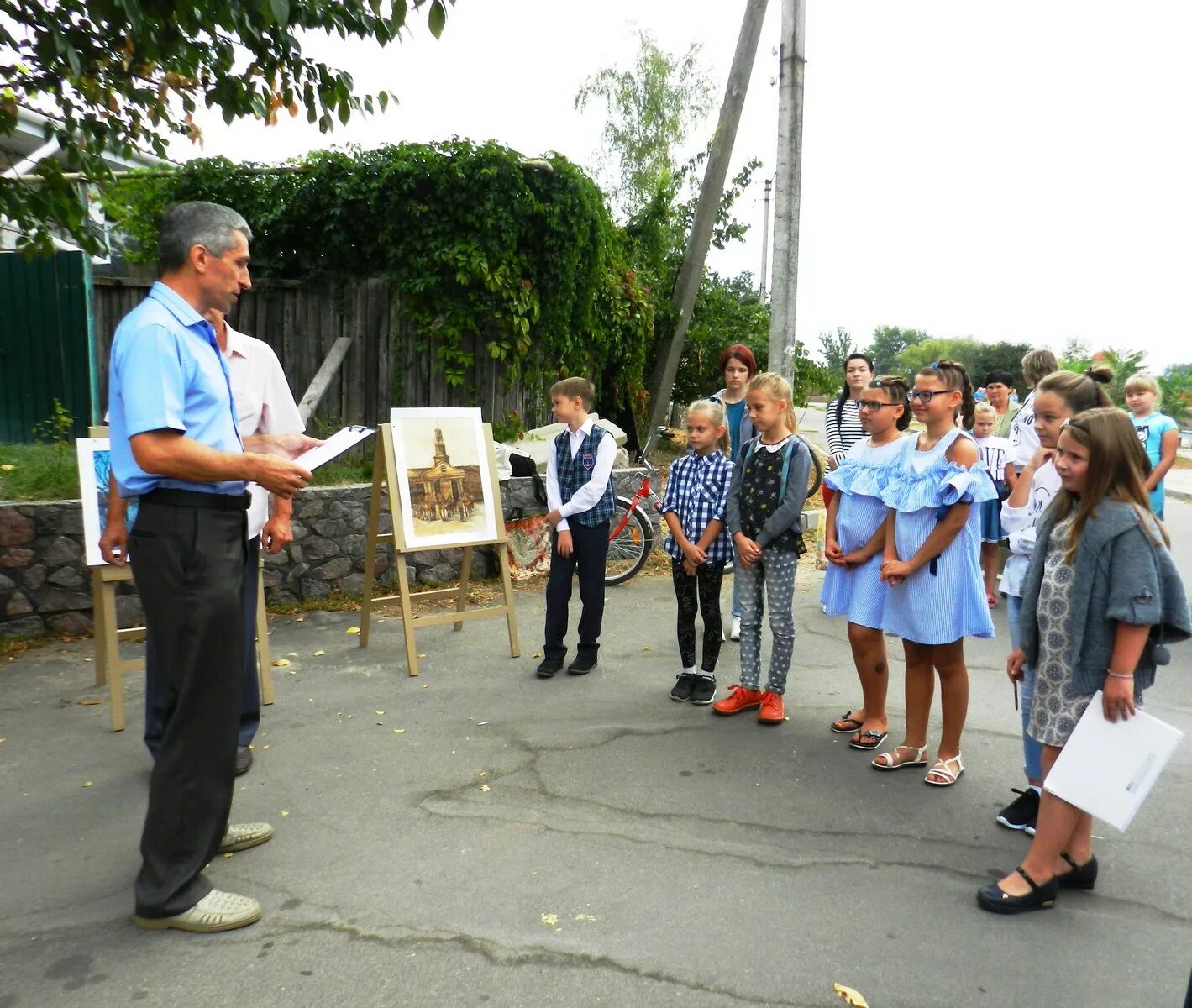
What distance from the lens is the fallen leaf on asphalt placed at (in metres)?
2.76

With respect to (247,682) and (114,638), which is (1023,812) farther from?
(114,638)

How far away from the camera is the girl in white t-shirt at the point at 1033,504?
12.6ft

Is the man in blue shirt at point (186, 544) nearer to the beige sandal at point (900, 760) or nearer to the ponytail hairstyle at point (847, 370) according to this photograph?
the beige sandal at point (900, 760)

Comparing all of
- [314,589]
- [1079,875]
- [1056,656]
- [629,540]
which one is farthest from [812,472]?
[1079,875]

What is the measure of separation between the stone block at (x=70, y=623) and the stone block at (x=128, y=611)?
193mm

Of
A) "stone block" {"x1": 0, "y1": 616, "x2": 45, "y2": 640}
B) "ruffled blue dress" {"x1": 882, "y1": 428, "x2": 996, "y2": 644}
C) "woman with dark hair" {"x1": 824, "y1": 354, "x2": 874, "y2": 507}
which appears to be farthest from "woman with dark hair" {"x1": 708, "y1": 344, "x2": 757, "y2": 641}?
"stone block" {"x1": 0, "y1": 616, "x2": 45, "y2": 640}

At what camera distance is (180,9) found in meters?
3.95

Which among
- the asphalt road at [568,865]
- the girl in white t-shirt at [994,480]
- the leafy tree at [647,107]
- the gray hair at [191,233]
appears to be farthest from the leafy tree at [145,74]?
the leafy tree at [647,107]

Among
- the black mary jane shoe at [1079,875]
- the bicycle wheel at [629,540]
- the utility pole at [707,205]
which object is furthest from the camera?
the utility pole at [707,205]

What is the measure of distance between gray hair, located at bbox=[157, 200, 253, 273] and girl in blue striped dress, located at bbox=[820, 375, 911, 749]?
115 inches

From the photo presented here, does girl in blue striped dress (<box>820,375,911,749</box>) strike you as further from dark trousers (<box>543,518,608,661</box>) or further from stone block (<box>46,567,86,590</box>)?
stone block (<box>46,567,86,590</box>)

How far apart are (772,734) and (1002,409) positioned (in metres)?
4.80

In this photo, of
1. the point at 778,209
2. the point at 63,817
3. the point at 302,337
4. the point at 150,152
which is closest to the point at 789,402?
the point at 63,817

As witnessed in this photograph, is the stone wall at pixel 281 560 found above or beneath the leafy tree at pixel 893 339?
beneath
